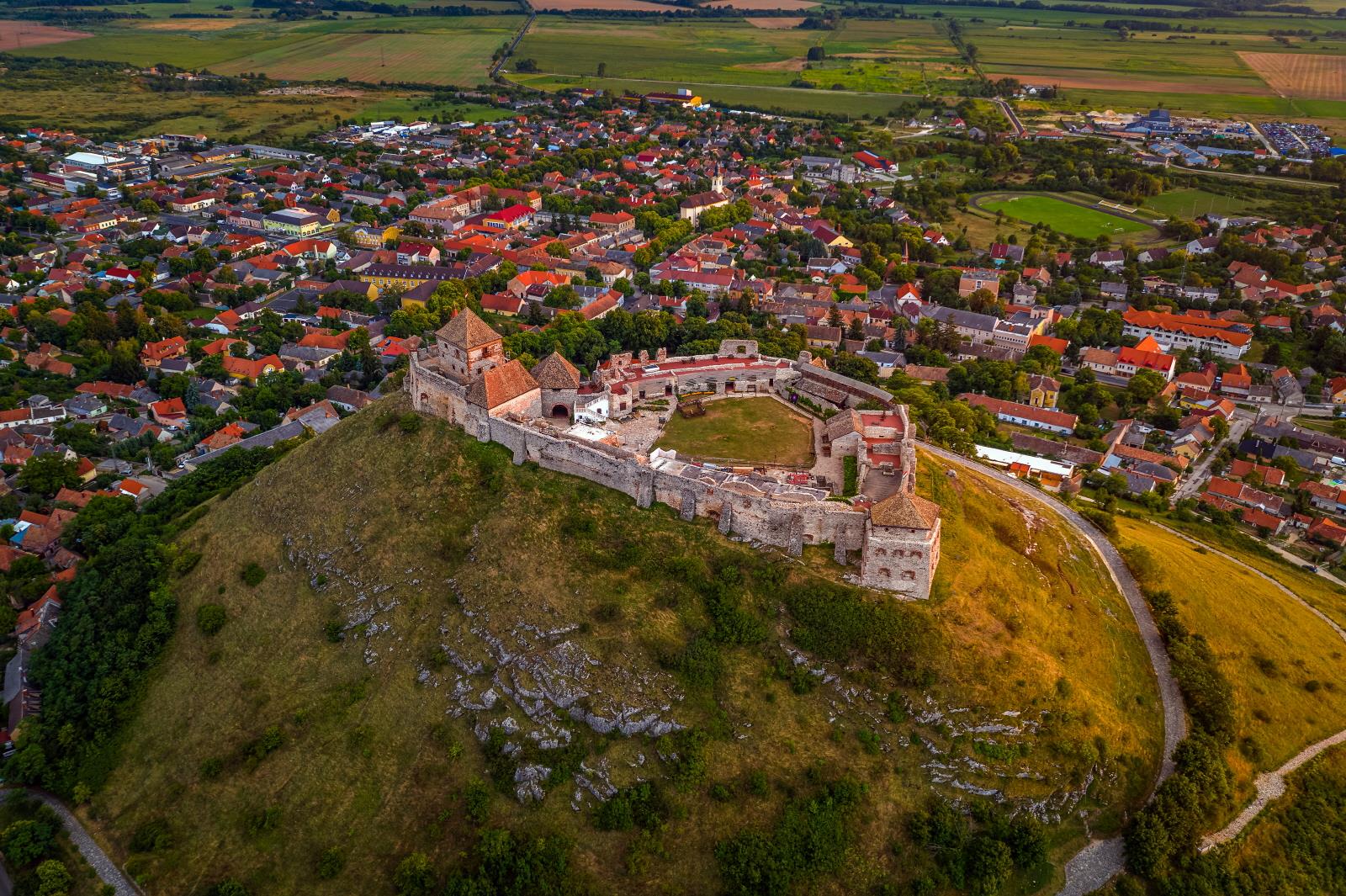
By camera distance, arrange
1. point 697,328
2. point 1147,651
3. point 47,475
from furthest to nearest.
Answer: point 697,328 → point 47,475 → point 1147,651

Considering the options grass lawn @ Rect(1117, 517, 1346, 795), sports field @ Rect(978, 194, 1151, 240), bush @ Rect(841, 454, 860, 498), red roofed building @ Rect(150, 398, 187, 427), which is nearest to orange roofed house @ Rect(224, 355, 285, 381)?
red roofed building @ Rect(150, 398, 187, 427)

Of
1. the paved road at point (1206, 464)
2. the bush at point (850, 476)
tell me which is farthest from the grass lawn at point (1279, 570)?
the bush at point (850, 476)

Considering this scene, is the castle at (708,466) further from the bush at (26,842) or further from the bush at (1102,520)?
the bush at (26,842)

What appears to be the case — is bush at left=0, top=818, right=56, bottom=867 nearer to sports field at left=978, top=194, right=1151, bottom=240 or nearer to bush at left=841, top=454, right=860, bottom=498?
bush at left=841, top=454, right=860, bottom=498

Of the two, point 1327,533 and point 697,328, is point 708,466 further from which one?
point 1327,533

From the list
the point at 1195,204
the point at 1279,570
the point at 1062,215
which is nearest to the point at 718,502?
the point at 1279,570

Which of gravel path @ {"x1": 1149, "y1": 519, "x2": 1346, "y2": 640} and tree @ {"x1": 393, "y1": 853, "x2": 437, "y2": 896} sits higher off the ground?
gravel path @ {"x1": 1149, "y1": 519, "x2": 1346, "y2": 640}
